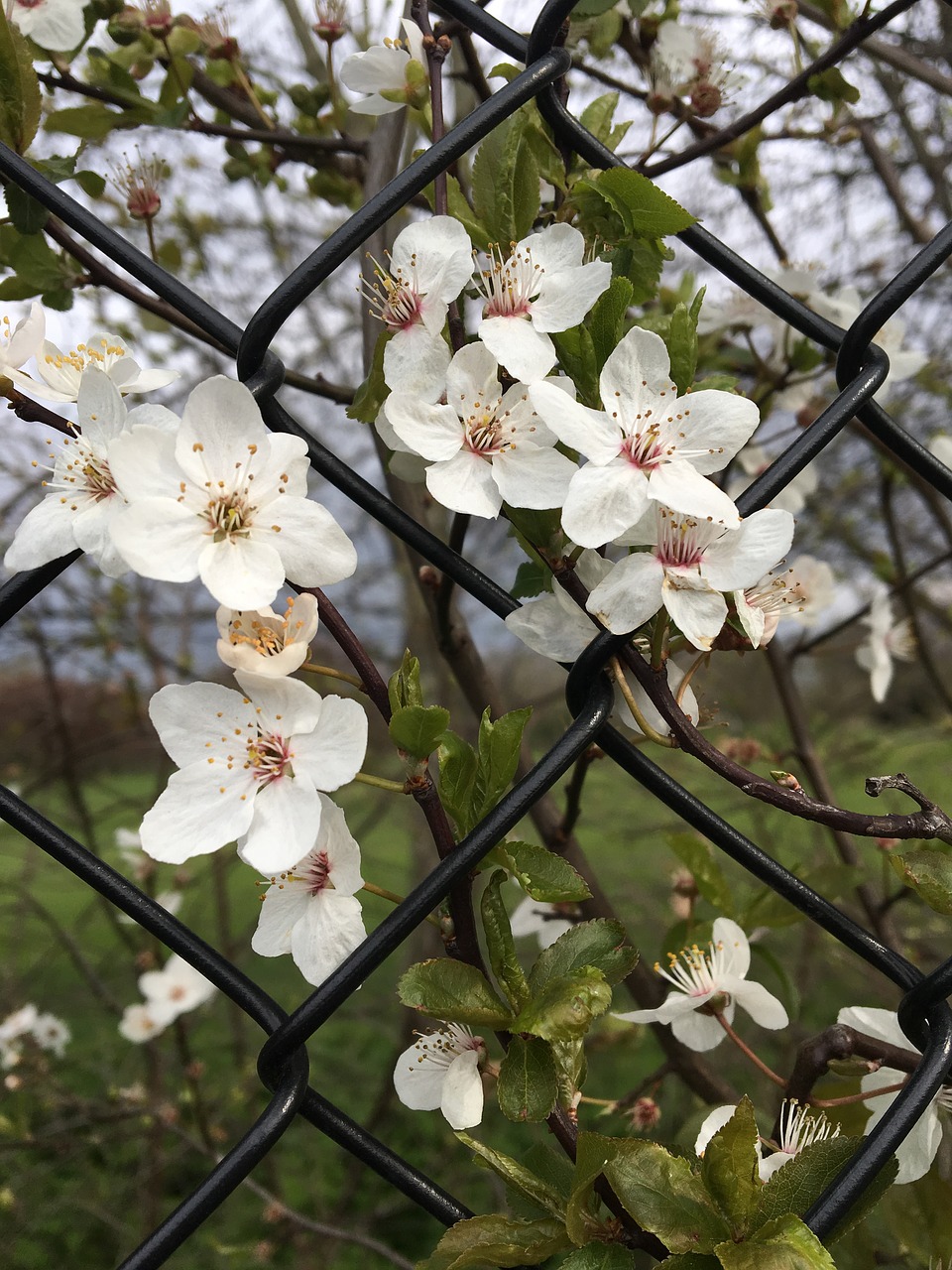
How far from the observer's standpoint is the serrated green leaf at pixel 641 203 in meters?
0.49

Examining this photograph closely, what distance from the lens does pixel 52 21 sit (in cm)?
84

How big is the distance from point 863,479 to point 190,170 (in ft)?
8.08

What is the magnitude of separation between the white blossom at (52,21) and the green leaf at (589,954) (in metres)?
0.88

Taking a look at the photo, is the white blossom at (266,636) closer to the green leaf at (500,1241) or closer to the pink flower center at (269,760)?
the pink flower center at (269,760)

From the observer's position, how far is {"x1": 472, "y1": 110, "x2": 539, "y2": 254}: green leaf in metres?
0.51

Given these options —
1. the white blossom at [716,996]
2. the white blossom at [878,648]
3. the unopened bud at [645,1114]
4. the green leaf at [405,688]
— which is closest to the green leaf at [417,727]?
the green leaf at [405,688]

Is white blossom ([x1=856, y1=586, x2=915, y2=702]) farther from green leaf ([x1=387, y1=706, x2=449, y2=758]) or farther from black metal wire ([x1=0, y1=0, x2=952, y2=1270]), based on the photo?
green leaf ([x1=387, y1=706, x2=449, y2=758])

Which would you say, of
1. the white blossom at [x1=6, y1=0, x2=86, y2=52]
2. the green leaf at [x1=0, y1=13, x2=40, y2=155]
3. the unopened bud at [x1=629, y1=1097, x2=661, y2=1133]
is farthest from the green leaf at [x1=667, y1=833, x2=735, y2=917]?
the white blossom at [x1=6, y1=0, x2=86, y2=52]

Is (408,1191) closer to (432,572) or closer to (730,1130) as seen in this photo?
(730,1130)

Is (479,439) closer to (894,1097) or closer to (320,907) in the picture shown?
(320,907)

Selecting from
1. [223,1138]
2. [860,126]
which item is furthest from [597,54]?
[223,1138]

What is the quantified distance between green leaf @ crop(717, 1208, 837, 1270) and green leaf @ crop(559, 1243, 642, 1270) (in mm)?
43

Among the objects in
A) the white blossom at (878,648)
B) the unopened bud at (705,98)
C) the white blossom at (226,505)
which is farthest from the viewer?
the white blossom at (878,648)

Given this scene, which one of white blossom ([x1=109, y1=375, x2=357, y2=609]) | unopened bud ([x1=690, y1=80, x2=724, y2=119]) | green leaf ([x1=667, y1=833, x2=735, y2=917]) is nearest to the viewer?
white blossom ([x1=109, y1=375, x2=357, y2=609])
